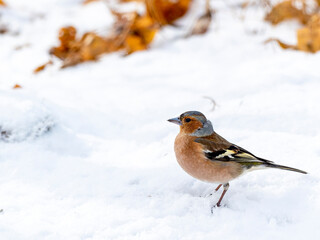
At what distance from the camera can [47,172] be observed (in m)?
3.49

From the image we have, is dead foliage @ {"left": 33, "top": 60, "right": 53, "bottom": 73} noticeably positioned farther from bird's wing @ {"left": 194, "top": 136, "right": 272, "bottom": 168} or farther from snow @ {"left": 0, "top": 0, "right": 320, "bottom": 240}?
bird's wing @ {"left": 194, "top": 136, "right": 272, "bottom": 168}

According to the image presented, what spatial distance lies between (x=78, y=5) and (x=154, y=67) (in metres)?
2.66

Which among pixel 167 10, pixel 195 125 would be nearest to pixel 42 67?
pixel 167 10

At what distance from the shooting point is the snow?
2.79m

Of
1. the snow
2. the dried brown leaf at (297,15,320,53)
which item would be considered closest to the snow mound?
the snow

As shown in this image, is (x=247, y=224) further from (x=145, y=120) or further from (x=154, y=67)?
(x=154, y=67)

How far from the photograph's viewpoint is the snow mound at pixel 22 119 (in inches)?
151

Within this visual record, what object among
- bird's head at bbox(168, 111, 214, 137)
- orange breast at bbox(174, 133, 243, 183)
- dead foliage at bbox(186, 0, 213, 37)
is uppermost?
dead foliage at bbox(186, 0, 213, 37)

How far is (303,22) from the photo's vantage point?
6195 millimetres

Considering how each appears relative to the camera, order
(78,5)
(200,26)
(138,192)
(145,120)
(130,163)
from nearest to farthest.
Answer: (138,192)
(130,163)
(145,120)
(200,26)
(78,5)

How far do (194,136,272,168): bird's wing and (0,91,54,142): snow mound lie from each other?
5.28 feet

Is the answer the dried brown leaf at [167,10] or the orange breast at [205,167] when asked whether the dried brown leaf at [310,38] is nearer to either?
the dried brown leaf at [167,10]

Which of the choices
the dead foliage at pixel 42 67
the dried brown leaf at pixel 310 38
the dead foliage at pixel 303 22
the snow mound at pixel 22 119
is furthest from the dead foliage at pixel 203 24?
the snow mound at pixel 22 119

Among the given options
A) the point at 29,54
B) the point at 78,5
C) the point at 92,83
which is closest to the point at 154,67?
the point at 92,83
